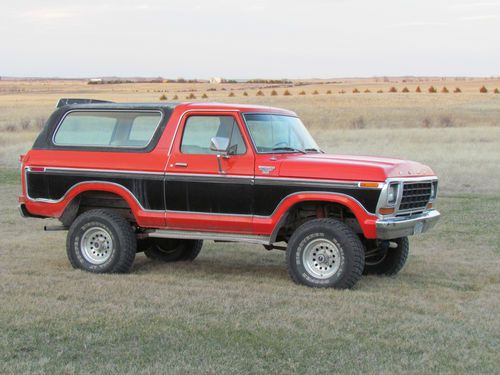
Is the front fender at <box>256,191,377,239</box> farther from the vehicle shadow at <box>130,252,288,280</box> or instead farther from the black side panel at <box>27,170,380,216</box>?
the vehicle shadow at <box>130,252,288,280</box>

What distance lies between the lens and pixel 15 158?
86.3ft

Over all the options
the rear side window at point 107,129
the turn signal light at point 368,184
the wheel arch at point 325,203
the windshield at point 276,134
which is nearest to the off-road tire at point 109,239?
the rear side window at point 107,129

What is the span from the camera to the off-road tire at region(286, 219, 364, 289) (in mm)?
8297

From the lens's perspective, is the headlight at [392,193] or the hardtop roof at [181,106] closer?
the headlight at [392,193]

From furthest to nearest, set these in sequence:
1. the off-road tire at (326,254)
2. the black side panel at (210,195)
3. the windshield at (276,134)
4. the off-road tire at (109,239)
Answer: the off-road tire at (109,239)
the windshield at (276,134)
the black side panel at (210,195)
the off-road tire at (326,254)

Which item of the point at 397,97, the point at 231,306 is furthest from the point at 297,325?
the point at 397,97

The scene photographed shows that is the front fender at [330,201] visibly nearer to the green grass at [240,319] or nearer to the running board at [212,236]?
the running board at [212,236]

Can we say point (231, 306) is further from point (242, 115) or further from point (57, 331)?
point (242, 115)

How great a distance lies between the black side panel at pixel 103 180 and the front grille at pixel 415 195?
2.62 m

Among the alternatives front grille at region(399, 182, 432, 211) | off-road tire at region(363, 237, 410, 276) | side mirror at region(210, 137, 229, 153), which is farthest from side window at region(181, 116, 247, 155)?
off-road tire at region(363, 237, 410, 276)

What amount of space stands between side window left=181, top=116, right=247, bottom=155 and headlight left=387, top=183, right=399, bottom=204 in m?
1.61

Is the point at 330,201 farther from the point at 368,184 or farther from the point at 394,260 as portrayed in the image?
the point at 394,260

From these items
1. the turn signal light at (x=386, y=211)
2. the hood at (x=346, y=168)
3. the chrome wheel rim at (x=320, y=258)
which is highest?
the hood at (x=346, y=168)

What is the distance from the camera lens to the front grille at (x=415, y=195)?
841cm
